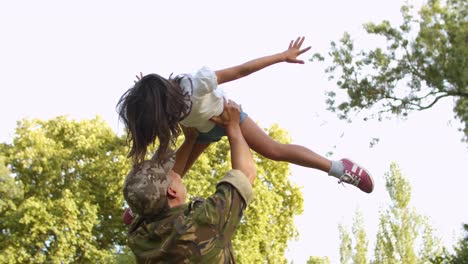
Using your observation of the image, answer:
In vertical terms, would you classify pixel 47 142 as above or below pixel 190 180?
above

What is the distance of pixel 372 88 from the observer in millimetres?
16688

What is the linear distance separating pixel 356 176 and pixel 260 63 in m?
1.19

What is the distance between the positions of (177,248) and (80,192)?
24.8 metres

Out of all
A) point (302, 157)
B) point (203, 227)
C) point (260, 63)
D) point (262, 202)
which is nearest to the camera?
point (203, 227)

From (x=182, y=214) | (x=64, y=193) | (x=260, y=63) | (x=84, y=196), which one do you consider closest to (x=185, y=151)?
(x=260, y=63)

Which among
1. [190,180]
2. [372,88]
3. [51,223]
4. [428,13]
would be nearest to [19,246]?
[51,223]

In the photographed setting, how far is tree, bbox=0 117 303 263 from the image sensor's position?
25.7 m

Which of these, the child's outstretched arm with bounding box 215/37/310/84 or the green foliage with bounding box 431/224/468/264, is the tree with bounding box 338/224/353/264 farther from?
the child's outstretched arm with bounding box 215/37/310/84

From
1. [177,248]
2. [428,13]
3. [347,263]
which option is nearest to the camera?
[177,248]

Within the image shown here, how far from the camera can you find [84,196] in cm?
2708

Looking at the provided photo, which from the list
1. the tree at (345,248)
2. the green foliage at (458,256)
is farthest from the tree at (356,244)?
the green foliage at (458,256)

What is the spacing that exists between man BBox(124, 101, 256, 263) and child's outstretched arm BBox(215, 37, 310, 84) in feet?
5.03

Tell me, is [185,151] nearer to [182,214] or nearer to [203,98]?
[203,98]

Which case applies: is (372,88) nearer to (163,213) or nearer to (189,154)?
(189,154)
